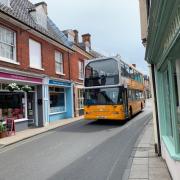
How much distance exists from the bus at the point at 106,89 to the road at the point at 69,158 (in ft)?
14.0

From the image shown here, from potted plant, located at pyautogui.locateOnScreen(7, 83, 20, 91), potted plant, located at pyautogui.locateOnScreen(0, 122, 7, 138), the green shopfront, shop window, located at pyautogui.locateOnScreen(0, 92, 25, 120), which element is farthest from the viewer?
shop window, located at pyautogui.locateOnScreen(0, 92, 25, 120)

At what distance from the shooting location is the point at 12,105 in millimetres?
16719

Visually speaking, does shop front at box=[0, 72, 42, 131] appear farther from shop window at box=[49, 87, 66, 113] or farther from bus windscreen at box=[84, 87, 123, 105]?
bus windscreen at box=[84, 87, 123, 105]

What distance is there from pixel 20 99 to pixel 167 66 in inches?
519

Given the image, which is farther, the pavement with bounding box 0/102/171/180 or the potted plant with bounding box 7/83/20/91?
the potted plant with bounding box 7/83/20/91

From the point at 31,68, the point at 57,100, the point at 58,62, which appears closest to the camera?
the point at 31,68

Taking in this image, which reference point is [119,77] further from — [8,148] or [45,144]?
[8,148]

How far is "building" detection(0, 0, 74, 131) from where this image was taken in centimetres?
1574

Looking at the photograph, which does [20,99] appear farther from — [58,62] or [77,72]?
[77,72]

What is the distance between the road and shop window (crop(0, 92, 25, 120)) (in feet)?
→ 12.3

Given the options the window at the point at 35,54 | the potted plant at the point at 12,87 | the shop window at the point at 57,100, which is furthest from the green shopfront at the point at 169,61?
the shop window at the point at 57,100

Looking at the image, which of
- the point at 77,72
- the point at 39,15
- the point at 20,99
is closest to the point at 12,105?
the point at 20,99

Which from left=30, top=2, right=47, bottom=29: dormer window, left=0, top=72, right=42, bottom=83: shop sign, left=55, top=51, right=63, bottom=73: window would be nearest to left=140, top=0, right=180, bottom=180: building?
left=0, top=72, right=42, bottom=83: shop sign

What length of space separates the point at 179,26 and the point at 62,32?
25.2 m
